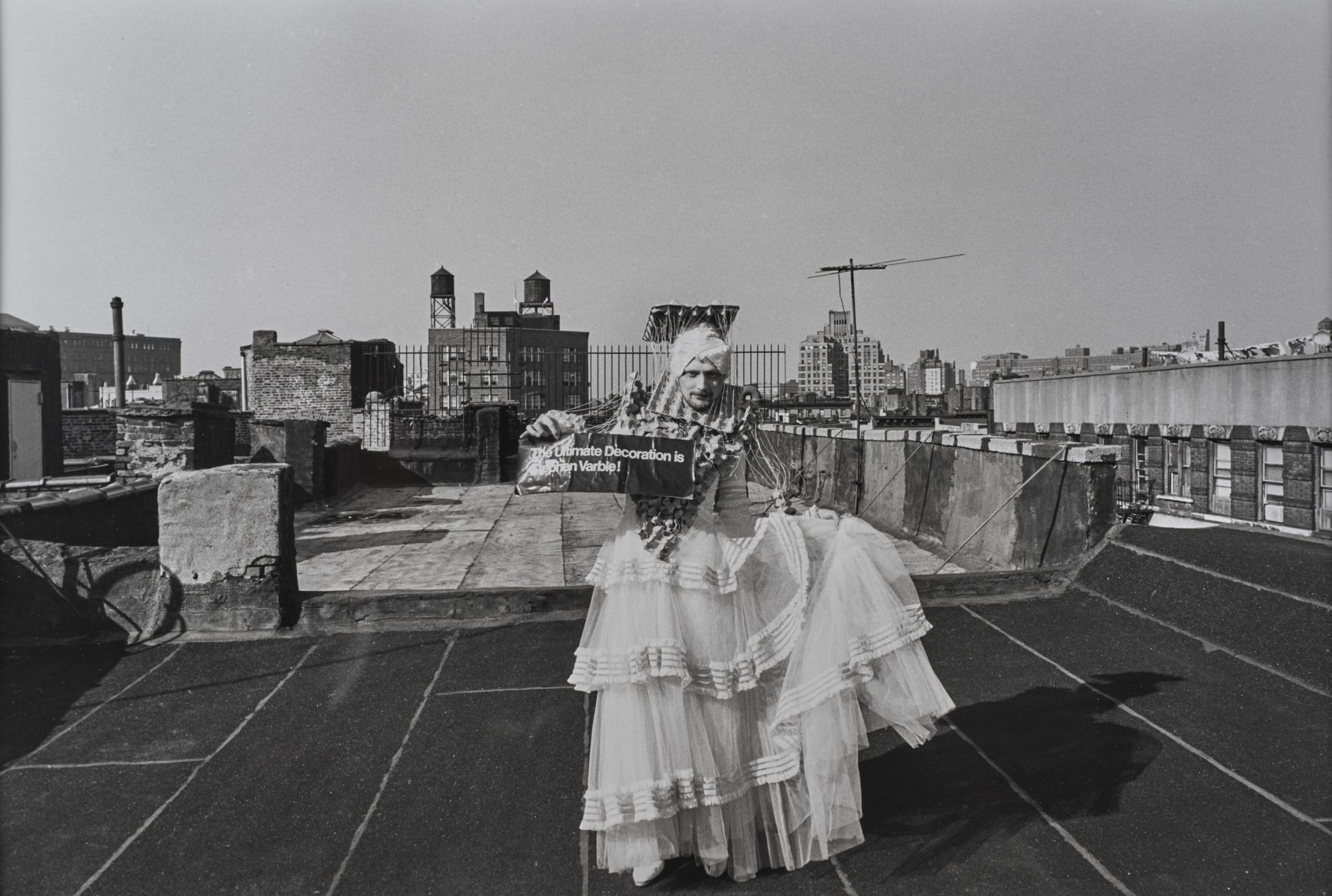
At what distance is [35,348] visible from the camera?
75.3ft

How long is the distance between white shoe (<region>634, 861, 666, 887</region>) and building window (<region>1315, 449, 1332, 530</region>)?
822 inches

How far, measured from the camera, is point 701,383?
288cm

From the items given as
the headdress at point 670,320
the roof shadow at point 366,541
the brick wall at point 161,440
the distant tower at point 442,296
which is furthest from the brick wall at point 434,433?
the distant tower at point 442,296

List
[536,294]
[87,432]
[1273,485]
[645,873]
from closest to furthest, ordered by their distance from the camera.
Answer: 1. [645,873]
2. [1273,485]
3. [87,432]
4. [536,294]

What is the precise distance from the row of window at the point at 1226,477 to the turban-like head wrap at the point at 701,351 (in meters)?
20.6

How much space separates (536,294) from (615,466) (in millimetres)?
91722

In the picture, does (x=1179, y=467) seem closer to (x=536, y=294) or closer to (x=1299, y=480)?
(x=1299, y=480)

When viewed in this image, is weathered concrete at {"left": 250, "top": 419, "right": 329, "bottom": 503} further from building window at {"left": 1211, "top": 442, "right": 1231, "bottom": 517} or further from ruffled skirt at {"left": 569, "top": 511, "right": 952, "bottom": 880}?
building window at {"left": 1211, "top": 442, "right": 1231, "bottom": 517}

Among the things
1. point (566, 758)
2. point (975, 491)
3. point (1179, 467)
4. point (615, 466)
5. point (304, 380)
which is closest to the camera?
point (615, 466)

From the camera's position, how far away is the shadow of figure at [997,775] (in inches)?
111

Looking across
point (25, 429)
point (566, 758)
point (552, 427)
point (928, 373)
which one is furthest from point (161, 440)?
point (928, 373)

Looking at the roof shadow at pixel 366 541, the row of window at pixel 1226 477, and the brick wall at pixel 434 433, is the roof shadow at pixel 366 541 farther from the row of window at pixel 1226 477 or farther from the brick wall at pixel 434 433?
the row of window at pixel 1226 477

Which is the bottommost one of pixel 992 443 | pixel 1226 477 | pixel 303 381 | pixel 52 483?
pixel 1226 477

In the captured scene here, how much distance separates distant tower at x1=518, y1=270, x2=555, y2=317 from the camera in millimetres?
88250
